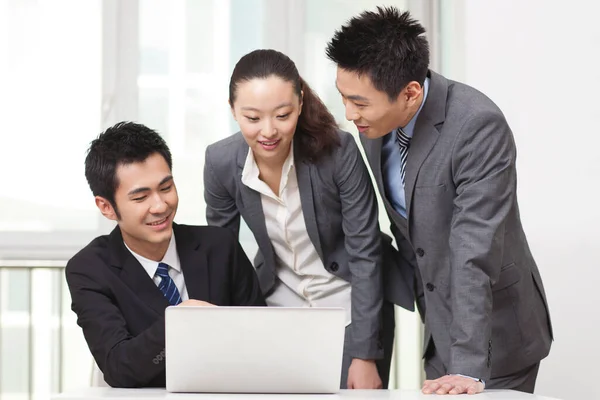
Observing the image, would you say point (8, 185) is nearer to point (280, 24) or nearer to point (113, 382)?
point (280, 24)

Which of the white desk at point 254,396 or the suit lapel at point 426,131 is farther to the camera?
the suit lapel at point 426,131

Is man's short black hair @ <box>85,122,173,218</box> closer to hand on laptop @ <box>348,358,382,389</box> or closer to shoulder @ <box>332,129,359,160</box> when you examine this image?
shoulder @ <box>332,129,359,160</box>

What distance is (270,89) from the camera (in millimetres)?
1882

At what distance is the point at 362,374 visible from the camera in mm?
2061

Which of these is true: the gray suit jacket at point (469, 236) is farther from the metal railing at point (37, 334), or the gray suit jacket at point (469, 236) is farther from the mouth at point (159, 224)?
the metal railing at point (37, 334)

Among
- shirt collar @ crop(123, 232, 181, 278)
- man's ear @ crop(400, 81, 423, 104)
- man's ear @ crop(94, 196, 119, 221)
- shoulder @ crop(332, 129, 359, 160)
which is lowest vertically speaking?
shirt collar @ crop(123, 232, 181, 278)

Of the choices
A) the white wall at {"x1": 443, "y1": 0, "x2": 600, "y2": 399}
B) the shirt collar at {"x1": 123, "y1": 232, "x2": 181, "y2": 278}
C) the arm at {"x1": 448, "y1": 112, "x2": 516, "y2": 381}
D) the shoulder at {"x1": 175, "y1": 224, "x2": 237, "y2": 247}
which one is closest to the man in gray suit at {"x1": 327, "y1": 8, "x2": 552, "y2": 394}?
the arm at {"x1": 448, "y1": 112, "x2": 516, "y2": 381}

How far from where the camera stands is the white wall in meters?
2.86

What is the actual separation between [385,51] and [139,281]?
0.72 metres

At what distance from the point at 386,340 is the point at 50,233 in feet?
5.51

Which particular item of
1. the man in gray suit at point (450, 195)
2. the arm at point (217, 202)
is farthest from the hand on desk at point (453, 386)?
the arm at point (217, 202)

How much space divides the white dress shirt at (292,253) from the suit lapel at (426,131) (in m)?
0.32

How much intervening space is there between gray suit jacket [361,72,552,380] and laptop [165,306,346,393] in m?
0.35

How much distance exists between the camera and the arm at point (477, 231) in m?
1.69
